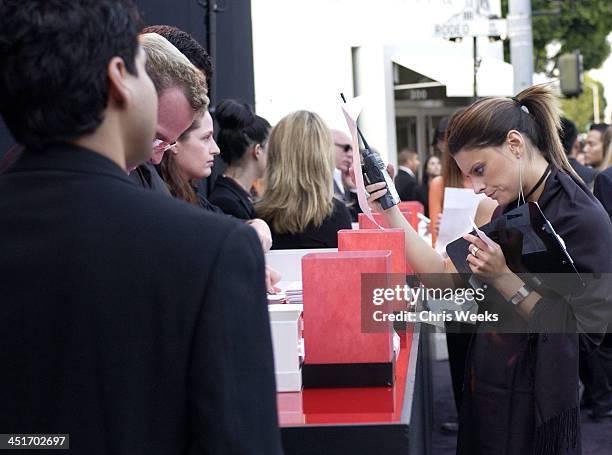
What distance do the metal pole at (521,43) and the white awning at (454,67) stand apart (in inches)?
180

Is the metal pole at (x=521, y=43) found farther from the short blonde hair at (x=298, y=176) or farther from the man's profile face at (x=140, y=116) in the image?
the man's profile face at (x=140, y=116)

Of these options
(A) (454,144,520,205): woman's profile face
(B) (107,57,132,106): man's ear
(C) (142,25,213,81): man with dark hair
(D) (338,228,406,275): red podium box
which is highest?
(C) (142,25,213,81): man with dark hair

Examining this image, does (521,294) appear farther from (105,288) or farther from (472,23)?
(472,23)

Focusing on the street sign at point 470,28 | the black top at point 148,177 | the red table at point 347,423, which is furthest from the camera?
the street sign at point 470,28

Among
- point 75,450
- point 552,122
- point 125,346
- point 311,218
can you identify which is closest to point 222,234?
point 125,346

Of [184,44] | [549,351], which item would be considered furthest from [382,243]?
[184,44]

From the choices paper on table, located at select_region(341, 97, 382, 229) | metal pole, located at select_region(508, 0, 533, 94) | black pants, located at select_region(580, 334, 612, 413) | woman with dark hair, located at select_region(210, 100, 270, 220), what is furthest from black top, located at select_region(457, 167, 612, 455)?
metal pole, located at select_region(508, 0, 533, 94)

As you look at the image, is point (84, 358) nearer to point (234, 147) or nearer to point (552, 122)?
point (552, 122)

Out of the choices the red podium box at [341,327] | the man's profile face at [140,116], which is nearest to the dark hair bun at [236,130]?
the red podium box at [341,327]

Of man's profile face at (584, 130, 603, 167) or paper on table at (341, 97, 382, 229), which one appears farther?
man's profile face at (584, 130, 603, 167)

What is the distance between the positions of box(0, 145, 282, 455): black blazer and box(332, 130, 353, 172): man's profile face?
5528mm

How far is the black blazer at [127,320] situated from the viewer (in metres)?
1.21

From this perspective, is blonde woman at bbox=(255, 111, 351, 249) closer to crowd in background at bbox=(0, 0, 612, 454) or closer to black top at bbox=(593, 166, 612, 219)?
black top at bbox=(593, 166, 612, 219)

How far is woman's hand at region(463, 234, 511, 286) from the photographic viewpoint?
2740 millimetres
